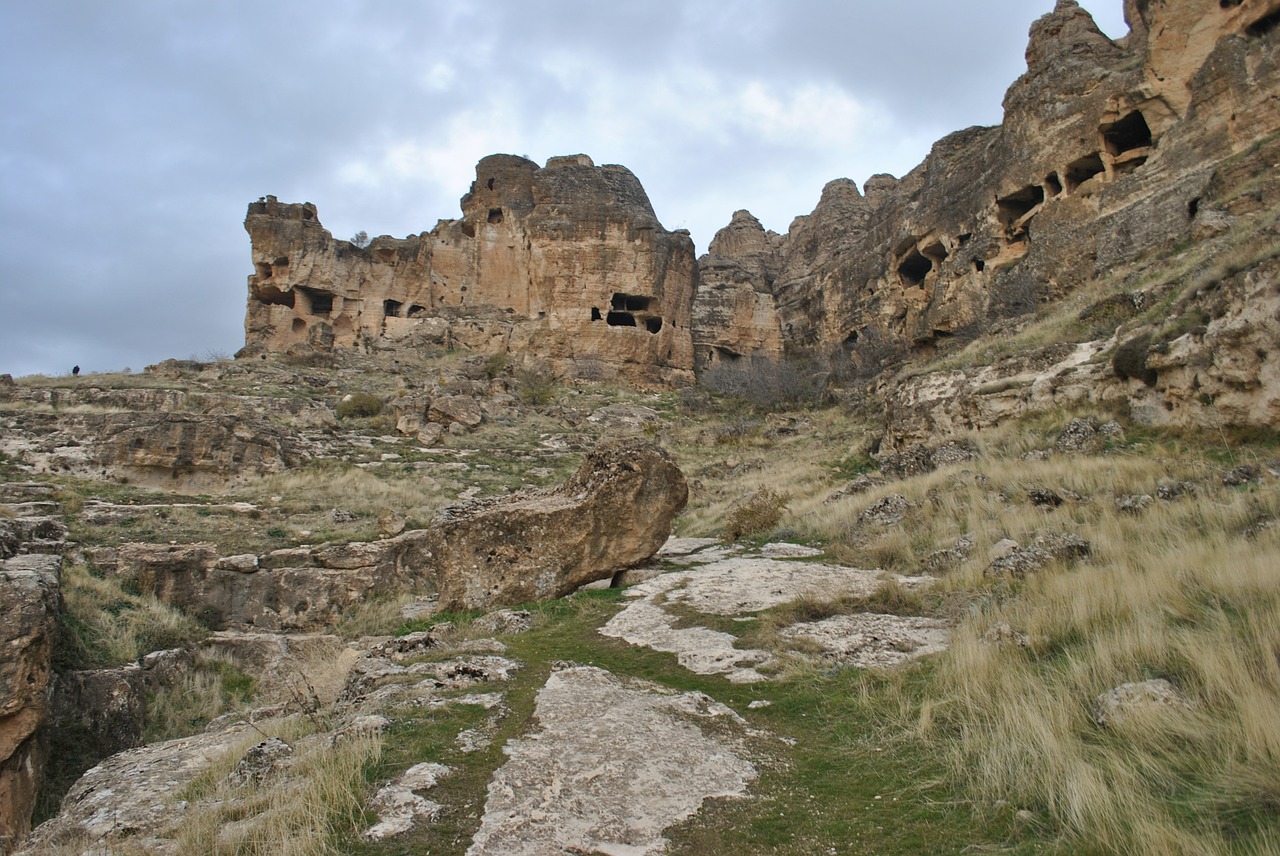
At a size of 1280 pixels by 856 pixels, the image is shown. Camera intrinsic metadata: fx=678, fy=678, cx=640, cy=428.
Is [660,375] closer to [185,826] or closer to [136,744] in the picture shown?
[136,744]

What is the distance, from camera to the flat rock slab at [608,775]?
8.47 feet

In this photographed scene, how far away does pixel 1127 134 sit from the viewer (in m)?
19.7

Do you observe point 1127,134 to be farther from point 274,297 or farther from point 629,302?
point 274,297

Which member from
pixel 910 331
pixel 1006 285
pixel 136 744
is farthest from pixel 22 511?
pixel 910 331

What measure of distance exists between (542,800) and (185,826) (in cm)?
148

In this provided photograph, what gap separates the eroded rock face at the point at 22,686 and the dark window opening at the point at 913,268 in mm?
27965

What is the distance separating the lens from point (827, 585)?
6.82 meters

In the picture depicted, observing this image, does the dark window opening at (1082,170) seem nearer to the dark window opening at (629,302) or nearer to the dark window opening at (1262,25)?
the dark window opening at (1262,25)

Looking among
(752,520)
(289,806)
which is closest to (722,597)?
(289,806)

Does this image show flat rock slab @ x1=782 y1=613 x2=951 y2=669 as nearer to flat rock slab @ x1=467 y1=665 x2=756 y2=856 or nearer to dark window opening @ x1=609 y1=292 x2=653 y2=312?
flat rock slab @ x1=467 y1=665 x2=756 y2=856

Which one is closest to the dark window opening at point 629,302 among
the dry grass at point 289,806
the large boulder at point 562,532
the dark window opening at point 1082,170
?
the dark window opening at point 1082,170

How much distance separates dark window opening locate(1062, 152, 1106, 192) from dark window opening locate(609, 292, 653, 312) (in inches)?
692

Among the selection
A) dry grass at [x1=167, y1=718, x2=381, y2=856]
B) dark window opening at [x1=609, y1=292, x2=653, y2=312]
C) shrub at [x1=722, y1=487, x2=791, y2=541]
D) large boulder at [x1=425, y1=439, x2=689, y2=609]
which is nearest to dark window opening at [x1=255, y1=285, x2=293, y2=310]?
dark window opening at [x1=609, y1=292, x2=653, y2=312]

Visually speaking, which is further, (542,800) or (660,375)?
(660,375)
